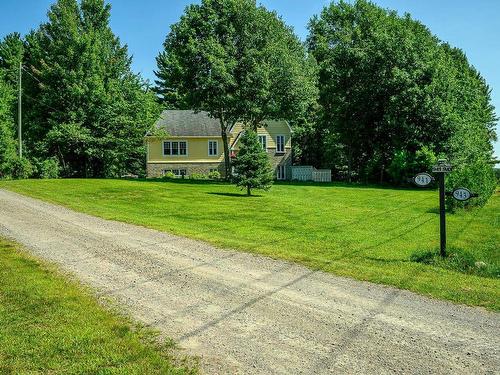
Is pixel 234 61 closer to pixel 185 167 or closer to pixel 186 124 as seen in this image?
pixel 186 124

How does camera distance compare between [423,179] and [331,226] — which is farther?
[331,226]

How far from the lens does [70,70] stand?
3931 cm

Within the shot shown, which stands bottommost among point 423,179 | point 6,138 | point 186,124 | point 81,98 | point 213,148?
point 423,179

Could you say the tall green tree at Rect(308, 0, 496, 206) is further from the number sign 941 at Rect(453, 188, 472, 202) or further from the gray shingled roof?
the number sign 941 at Rect(453, 188, 472, 202)

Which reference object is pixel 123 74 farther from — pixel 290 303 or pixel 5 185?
pixel 290 303

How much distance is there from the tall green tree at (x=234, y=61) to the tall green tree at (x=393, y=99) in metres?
7.59

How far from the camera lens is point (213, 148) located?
47.2 metres

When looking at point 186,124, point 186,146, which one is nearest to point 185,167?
point 186,146

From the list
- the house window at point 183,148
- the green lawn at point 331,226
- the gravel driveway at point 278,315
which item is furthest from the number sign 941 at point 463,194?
the house window at point 183,148

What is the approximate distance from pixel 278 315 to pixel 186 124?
140ft

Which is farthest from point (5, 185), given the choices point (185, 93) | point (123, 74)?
point (123, 74)

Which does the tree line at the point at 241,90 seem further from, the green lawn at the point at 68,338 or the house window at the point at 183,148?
the green lawn at the point at 68,338

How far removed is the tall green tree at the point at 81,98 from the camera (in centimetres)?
3894

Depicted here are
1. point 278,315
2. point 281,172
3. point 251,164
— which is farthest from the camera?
point 281,172
